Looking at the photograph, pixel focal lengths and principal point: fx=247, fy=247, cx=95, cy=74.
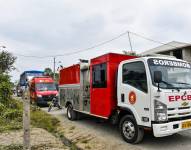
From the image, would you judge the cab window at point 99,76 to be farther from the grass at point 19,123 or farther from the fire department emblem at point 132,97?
the grass at point 19,123

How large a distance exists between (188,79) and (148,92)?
155cm

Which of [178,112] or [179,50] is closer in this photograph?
[178,112]

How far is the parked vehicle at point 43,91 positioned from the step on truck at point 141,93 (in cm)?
1103

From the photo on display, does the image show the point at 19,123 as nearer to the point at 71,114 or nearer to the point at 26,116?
the point at 71,114

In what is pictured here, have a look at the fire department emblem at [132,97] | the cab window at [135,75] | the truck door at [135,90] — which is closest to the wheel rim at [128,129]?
the truck door at [135,90]

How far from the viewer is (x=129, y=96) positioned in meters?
7.14

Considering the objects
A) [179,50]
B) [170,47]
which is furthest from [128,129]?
[170,47]

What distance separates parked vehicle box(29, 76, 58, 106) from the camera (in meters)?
19.6

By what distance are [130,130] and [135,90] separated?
46.6 inches

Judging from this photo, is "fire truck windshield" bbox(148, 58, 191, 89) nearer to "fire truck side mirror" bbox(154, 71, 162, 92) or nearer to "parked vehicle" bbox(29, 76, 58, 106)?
"fire truck side mirror" bbox(154, 71, 162, 92)

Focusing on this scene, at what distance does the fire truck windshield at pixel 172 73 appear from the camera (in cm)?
660

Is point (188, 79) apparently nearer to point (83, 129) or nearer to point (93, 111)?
point (93, 111)

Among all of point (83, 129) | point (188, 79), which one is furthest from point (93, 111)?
point (188, 79)

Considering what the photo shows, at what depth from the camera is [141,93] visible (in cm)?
668
